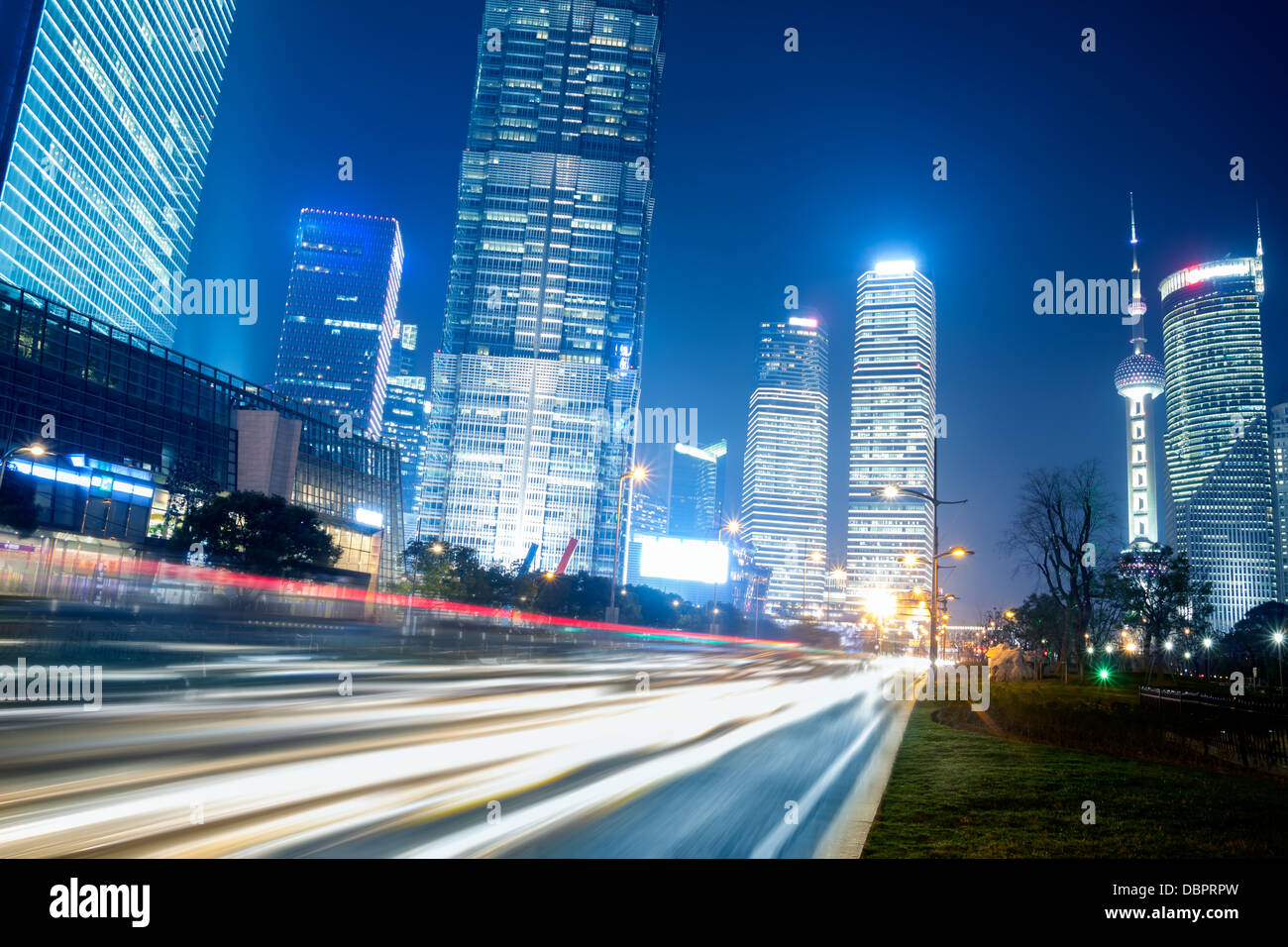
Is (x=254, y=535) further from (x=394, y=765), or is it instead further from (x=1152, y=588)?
(x=1152, y=588)

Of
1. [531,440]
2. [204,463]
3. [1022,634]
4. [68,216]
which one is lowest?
[1022,634]

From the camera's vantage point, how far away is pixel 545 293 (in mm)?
181375

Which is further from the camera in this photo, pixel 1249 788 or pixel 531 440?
pixel 531 440

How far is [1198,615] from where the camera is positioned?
65.1 meters

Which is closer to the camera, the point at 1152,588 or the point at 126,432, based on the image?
the point at 1152,588

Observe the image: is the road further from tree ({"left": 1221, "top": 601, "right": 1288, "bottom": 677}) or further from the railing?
tree ({"left": 1221, "top": 601, "right": 1288, "bottom": 677})

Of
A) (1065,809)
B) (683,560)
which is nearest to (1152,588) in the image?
(1065,809)

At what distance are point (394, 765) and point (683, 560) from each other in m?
98.8

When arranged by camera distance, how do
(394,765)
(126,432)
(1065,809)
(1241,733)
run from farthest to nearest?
(126,432), (1241,733), (394,765), (1065,809)
